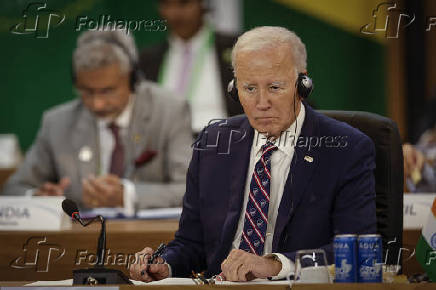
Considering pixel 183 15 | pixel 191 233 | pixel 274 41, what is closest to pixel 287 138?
pixel 274 41

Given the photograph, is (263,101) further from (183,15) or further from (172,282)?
(183,15)

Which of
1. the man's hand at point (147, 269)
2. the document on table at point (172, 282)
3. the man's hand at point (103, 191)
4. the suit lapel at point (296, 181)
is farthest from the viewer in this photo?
the man's hand at point (103, 191)

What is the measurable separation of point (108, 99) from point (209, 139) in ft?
4.69

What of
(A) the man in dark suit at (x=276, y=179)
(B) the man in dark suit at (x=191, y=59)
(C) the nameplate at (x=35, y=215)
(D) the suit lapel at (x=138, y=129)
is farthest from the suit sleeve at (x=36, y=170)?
(A) the man in dark suit at (x=276, y=179)

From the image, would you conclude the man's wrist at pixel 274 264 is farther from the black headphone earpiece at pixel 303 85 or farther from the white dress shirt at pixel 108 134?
the white dress shirt at pixel 108 134

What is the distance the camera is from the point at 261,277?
187 cm

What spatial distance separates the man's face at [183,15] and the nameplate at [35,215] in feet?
7.30

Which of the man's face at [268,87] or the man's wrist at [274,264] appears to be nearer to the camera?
the man's wrist at [274,264]

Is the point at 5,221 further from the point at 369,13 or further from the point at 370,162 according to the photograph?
the point at 369,13

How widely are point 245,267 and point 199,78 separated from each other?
326 centimetres

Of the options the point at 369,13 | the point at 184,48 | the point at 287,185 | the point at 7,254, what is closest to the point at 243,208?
the point at 287,185

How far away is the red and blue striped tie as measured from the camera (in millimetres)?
2076

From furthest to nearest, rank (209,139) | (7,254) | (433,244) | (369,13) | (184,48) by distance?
(369,13)
(184,48)
(7,254)
(209,139)
(433,244)

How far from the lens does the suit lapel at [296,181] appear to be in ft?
6.79
